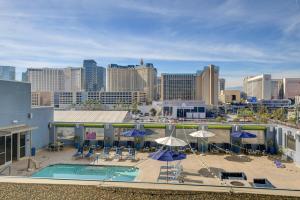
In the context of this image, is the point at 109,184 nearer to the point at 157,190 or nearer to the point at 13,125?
the point at 157,190

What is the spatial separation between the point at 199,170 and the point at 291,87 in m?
186

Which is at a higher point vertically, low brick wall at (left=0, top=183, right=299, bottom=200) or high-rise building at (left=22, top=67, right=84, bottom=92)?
high-rise building at (left=22, top=67, right=84, bottom=92)

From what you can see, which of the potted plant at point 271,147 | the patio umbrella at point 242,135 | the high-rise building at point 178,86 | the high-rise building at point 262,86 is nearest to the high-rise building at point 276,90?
the high-rise building at point 262,86

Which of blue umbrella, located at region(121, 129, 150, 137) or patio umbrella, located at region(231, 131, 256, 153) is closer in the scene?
patio umbrella, located at region(231, 131, 256, 153)

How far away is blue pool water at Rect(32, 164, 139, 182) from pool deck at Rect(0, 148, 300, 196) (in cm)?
56

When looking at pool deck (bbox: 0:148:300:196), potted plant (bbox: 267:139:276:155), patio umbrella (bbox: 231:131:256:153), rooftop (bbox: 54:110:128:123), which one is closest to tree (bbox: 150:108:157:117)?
rooftop (bbox: 54:110:128:123)

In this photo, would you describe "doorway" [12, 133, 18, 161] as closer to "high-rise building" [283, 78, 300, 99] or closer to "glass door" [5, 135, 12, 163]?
"glass door" [5, 135, 12, 163]

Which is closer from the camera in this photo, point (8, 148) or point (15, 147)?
point (8, 148)

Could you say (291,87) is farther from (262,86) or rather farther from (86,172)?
(86,172)

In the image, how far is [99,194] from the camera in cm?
861

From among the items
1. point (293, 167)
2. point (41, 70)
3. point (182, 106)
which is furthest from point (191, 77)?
point (293, 167)

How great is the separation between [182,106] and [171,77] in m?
47.8

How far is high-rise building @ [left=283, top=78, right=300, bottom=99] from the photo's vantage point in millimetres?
173125

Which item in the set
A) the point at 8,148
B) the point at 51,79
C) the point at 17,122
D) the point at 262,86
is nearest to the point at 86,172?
the point at 8,148
